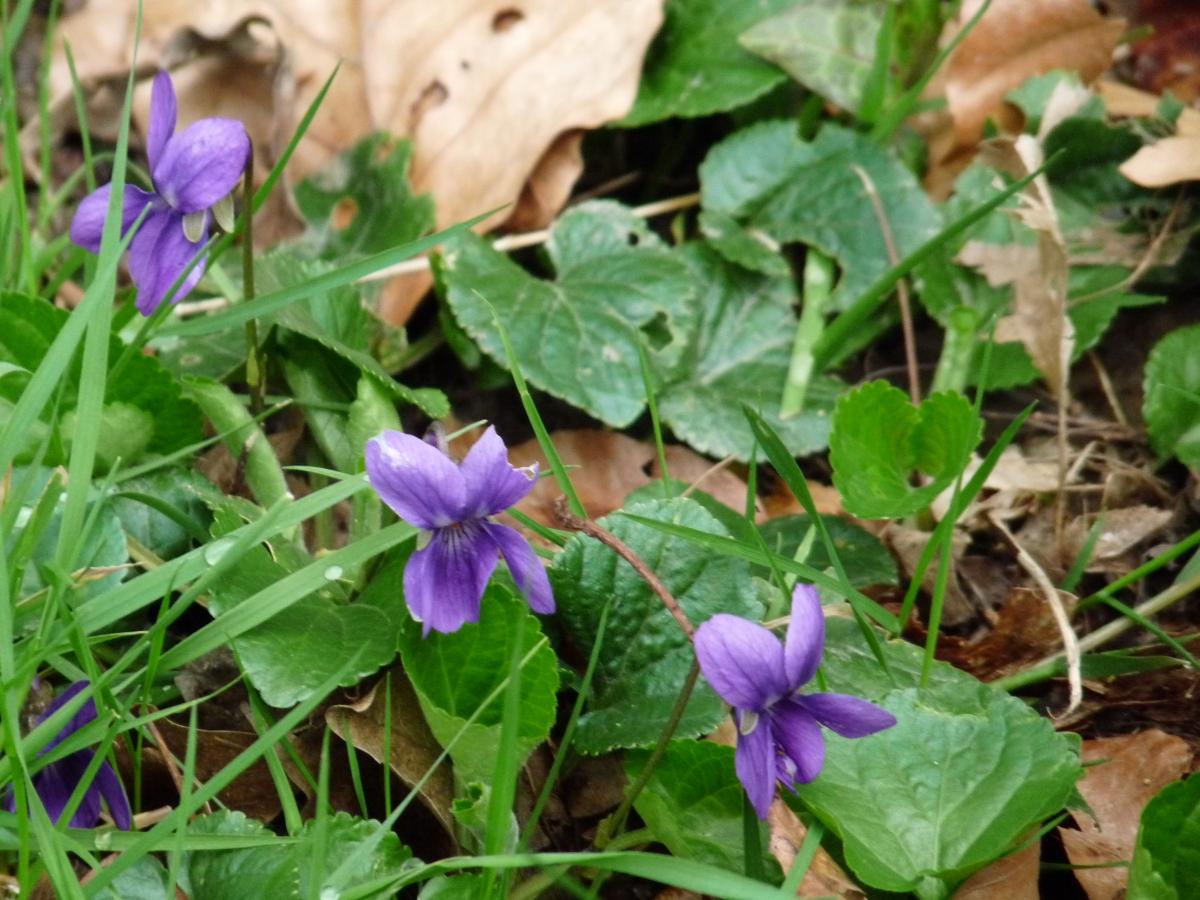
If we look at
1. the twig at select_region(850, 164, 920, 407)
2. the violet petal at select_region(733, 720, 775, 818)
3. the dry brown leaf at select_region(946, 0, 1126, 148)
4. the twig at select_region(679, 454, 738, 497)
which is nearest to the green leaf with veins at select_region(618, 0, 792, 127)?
the twig at select_region(850, 164, 920, 407)

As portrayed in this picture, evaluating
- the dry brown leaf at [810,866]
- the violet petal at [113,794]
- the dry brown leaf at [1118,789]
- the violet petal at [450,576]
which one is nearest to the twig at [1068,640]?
the dry brown leaf at [1118,789]

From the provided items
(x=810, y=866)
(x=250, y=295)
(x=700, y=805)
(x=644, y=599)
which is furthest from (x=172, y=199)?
(x=810, y=866)

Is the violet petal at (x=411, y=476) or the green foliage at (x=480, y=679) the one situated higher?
the violet petal at (x=411, y=476)

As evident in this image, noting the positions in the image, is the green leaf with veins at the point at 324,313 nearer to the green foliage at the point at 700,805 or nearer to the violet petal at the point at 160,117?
the violet petal at the point at 160,117

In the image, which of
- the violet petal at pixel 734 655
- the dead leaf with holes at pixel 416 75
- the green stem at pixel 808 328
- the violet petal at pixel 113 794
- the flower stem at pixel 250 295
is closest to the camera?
the violet petal at pixel 734 655

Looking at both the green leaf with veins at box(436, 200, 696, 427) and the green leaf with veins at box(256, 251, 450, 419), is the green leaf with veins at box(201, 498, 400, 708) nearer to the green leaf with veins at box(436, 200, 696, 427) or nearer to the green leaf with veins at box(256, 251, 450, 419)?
the green leaf with veins at box(256, 251, 450, 419)

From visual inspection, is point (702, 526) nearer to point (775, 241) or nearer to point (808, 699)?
point (808, 699)

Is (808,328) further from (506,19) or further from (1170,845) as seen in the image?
(1170,845)
